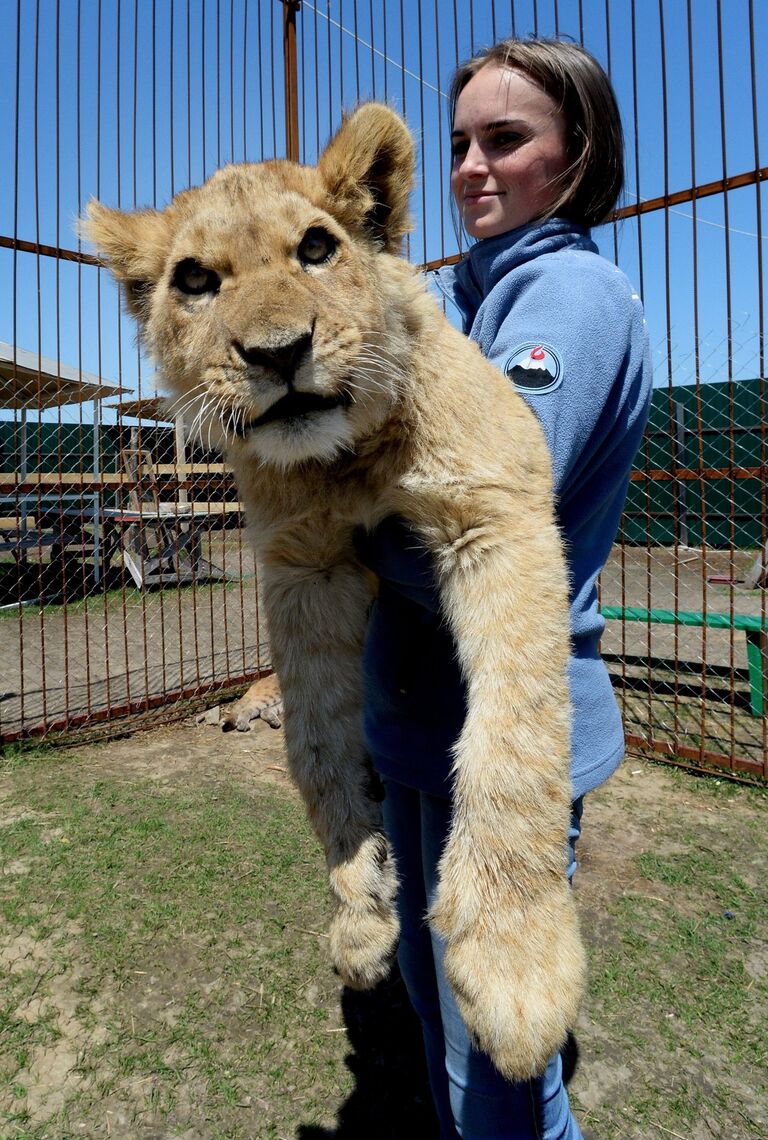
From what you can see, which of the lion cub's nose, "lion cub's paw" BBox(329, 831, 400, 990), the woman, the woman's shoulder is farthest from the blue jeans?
the woman's shoulder

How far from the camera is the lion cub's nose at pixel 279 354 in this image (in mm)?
1679

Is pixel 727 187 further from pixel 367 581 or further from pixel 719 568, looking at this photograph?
pixel 719 568

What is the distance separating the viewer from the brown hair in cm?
207

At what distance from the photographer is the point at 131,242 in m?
2.25

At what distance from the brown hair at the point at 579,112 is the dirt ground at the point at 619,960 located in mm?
→ 3292

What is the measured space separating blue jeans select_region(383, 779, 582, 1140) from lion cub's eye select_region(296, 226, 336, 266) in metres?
1.46

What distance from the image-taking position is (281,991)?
146 inches

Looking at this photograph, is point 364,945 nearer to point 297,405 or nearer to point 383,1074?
point 297,405

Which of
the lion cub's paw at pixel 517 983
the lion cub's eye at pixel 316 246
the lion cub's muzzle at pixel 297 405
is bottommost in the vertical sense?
the lion cub's paw at pixel 517 983

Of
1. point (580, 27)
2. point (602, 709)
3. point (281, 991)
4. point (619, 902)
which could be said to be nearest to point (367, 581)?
point (602, 709)

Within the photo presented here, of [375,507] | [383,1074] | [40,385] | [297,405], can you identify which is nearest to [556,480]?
[375,507]

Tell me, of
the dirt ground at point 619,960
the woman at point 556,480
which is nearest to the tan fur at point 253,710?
the dirt ground at point 619,960

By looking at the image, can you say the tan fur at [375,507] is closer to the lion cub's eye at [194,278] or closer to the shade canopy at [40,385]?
the lion cub's eye at [194,278]

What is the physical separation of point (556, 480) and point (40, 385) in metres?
5.31
